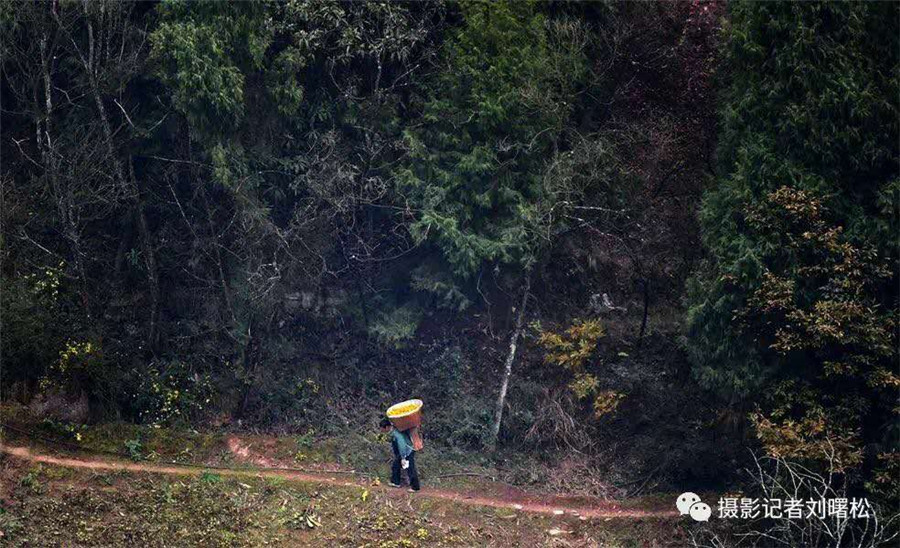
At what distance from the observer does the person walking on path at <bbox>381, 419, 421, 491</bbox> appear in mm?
14383

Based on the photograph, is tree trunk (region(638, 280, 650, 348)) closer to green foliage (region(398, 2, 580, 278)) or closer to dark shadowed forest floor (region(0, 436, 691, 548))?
green foliage (region(398, 2, 580, 278))

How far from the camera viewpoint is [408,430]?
14438 mm

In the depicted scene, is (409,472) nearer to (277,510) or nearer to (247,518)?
(277,510)

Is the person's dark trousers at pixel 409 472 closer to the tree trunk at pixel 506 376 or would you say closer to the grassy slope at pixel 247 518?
the grassy slope at pixel 247 518

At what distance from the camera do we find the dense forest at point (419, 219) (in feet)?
48.7

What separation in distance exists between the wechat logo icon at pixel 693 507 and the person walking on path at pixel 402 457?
4.32 metres

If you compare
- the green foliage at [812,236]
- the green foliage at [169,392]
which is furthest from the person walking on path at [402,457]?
the green foliage at [812,236]

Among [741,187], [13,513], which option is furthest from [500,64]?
[13,513]

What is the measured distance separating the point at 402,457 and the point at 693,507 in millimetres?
4759

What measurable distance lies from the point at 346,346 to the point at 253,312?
2.08 meters

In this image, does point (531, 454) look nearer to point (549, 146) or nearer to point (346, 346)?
point (346, 346)

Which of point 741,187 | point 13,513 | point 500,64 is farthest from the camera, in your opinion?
point 500,64

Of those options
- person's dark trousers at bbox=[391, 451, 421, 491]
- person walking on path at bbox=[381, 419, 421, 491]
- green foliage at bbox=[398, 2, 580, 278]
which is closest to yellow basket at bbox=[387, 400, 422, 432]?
person walking on path at bbox=[381, 419, 421, 491]

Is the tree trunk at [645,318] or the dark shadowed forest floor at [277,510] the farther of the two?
the tree trunk at [645,318]
